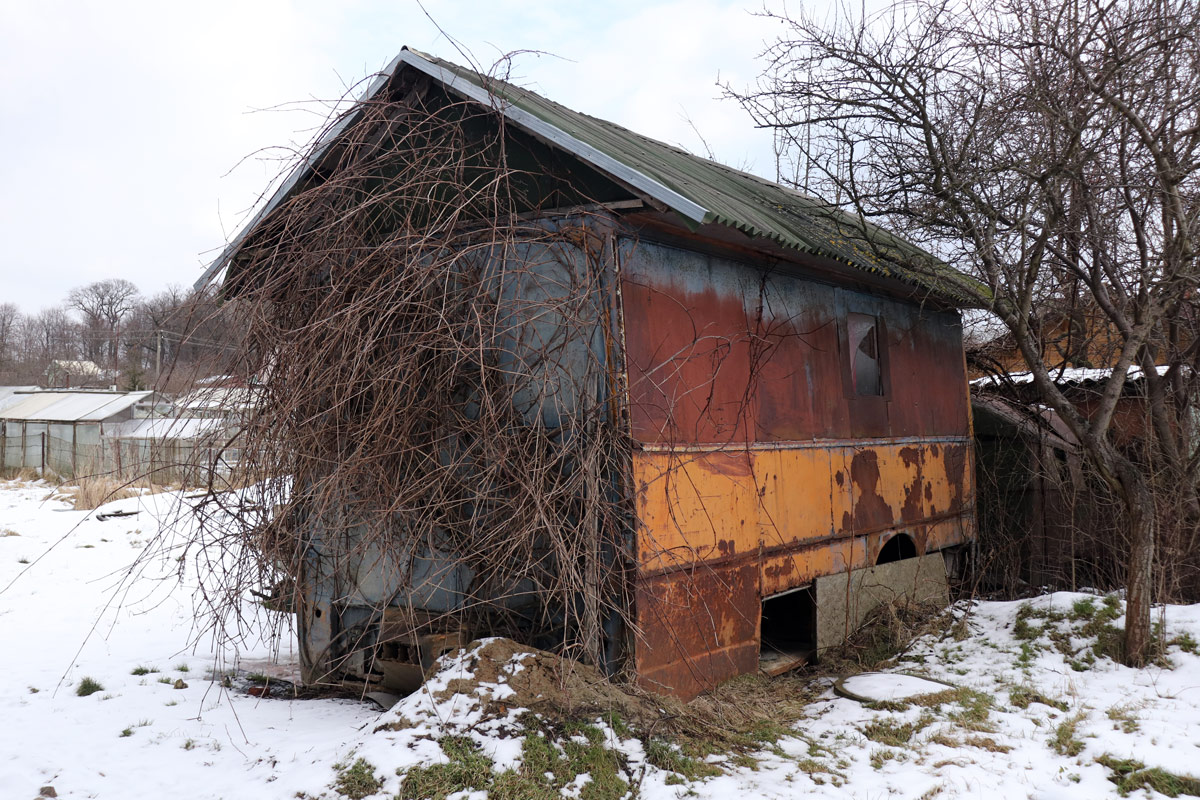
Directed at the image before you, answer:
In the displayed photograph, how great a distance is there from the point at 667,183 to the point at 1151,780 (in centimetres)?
439

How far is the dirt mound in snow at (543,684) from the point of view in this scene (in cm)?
501

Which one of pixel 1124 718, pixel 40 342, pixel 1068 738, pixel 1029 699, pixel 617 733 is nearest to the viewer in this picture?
pixel 617 733

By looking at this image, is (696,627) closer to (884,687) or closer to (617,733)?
(617,733)

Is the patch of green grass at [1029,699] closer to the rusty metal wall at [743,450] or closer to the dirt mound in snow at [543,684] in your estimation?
the rusty metal wall at [743,450]

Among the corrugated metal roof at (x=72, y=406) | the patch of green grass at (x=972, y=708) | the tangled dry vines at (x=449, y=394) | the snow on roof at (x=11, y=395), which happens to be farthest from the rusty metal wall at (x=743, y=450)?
the snow on roof at (x=11, y=395)

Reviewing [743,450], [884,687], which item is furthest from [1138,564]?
[743,450]

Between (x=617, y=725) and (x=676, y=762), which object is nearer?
(x=676, y=762)

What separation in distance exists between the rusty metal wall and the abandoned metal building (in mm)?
18

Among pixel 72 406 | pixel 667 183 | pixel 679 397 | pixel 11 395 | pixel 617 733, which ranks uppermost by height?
pixel 667 183

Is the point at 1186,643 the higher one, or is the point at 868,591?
the point at 868,591

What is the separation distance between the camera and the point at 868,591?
800 cm

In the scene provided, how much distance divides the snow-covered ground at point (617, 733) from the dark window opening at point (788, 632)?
2.36ft

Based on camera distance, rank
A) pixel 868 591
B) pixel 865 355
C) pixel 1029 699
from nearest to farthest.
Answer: pixel 1029 699 → pixel 868 591 → pixel 865 355

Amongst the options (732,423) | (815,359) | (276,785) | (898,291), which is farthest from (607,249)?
(898,291)
